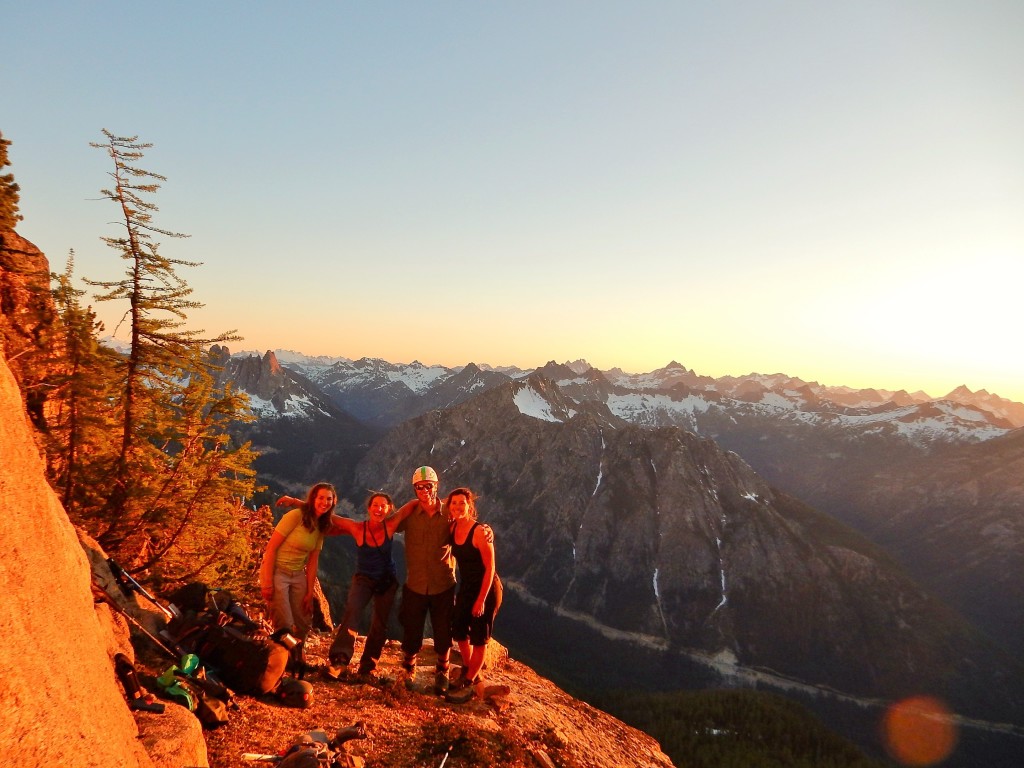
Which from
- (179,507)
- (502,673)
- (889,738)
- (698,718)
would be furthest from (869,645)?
(179,507)

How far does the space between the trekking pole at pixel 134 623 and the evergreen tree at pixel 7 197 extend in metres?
9.37

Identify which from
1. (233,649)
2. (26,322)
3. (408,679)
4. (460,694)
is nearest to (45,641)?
(233,649)

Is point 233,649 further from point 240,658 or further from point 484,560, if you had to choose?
point 484,560

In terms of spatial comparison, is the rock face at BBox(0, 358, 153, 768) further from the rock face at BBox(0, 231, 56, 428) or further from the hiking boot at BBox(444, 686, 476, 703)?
the hiking boot at BBox(444, 686, 476, 703)

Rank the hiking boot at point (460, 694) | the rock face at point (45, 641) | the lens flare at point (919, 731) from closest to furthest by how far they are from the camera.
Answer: the rock face at point (45, 641)
the hiking boot at point (460, 694)
the lens flare at point (919, 731)

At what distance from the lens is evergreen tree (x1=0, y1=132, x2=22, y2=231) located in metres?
11.4

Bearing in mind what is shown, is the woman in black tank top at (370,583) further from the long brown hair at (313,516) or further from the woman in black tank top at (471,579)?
the woman in black tank top at (471,579)

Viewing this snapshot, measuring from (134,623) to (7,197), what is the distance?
415 inches

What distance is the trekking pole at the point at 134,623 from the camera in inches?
308

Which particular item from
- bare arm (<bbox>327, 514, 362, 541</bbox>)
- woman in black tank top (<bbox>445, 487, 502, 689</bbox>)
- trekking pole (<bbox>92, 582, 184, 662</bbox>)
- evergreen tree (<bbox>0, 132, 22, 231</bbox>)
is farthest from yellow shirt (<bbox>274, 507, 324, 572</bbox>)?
evergreen tree (<bbox>0, 132, 22, 231</bbox>)

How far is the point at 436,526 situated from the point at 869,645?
231 m

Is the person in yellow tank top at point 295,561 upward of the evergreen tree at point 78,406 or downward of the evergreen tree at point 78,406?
downward

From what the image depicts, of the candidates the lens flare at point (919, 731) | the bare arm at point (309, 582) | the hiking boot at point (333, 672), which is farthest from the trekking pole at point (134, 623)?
the lens flare at point (919, 731)

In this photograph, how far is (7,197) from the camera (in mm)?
11586
